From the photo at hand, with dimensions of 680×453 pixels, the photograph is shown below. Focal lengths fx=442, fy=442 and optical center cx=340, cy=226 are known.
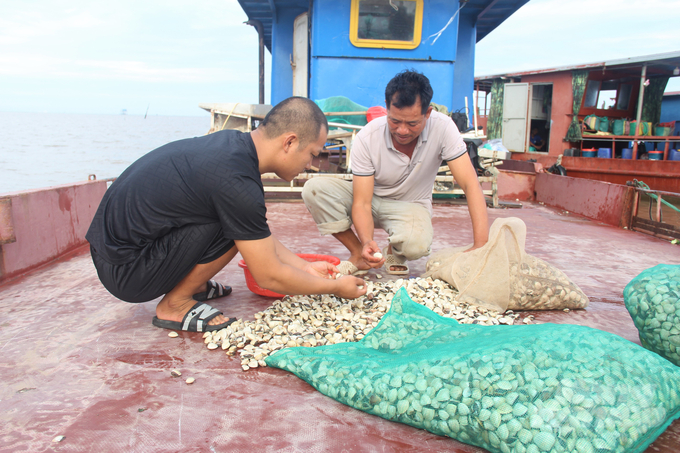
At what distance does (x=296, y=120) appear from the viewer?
5.88 feet

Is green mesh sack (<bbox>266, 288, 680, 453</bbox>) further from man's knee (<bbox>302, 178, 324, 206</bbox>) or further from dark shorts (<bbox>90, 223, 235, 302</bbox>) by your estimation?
man's knee (<bbox>302, 178, 324, 206</bbox>)

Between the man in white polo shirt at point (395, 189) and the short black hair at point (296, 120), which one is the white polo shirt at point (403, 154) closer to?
the man in white polo shirt at point (395, 189)

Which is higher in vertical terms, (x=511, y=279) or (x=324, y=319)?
(x=511, y=279)

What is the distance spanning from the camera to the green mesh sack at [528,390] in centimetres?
104

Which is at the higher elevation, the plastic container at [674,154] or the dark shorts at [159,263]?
the plastic container at [674,154]

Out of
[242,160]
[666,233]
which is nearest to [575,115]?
[666,233]

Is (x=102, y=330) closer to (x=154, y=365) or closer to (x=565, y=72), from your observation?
(x=154, y=365)

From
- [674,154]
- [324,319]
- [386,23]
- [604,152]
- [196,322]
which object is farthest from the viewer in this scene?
[604,152]

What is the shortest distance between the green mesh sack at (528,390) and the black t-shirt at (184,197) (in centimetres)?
68

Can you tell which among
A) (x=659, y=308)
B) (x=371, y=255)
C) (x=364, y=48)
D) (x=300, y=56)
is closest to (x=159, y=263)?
(x=371, y=255)

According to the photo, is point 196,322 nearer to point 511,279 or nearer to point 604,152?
point 511,279

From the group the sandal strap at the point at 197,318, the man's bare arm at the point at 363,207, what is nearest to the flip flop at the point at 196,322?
the sandal strap at the point at 197,318

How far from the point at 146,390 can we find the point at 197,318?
491mm

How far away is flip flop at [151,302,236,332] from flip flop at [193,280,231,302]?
0.34 metres
